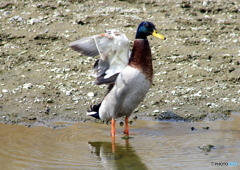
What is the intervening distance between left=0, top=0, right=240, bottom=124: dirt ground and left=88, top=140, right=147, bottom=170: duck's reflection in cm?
128

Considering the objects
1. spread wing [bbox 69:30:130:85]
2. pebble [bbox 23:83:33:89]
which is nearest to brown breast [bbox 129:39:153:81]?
spread wing [bbox 69:30:130:85]

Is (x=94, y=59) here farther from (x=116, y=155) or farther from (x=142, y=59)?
(x=116, y=155)

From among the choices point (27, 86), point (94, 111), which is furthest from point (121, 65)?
point (27, 86)

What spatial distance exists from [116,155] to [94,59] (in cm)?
368

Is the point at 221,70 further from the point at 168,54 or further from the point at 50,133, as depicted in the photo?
the point at 50,133

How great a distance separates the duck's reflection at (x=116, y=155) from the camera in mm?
5352

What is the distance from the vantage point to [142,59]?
6.25 m

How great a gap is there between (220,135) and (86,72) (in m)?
3.29

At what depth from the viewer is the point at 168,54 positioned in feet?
30.0

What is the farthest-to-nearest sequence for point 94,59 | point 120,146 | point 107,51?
point 94,59
point 107,51
point 120,146

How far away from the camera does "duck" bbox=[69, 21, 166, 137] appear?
6137 millimetres

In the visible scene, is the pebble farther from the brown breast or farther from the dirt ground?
the brown breast

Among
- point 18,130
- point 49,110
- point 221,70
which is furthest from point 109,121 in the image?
point 221,70

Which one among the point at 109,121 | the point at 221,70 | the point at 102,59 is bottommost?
the point at 109,121
